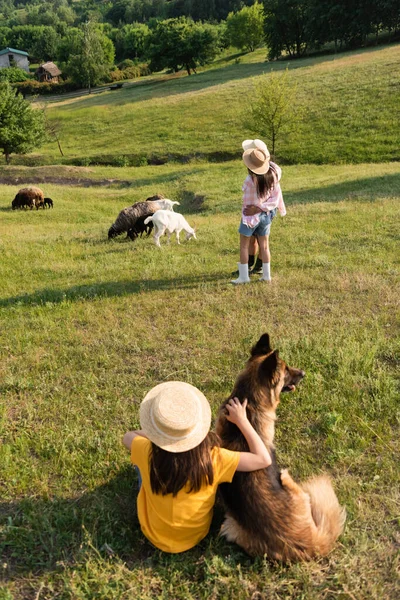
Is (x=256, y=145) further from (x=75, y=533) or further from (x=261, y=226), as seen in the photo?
(x=75, y=533)

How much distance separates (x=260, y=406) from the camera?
3.44 m

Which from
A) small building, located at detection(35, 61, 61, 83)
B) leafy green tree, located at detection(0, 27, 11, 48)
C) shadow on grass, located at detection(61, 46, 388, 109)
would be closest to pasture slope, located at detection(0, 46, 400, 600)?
shadow on grass, located at detection(61, 46, 388, 109)

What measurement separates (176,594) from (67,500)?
1295 millimetres

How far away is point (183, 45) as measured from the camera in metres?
75.7

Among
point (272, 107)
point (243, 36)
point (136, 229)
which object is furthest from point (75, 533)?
point (243, 36)

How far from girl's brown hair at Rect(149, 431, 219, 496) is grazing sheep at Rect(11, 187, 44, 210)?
20.8 meters

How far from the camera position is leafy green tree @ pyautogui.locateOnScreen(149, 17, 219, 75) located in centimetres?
7562

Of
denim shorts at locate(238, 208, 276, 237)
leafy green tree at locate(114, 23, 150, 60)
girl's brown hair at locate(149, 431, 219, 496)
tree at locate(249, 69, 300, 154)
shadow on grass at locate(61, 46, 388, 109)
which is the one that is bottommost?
girl's brown hair at locate(149, 431, 219, 496)

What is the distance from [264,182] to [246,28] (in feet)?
292

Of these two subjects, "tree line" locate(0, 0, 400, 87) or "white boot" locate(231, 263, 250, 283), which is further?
"tree line" locate(0, 0, 400, 87)

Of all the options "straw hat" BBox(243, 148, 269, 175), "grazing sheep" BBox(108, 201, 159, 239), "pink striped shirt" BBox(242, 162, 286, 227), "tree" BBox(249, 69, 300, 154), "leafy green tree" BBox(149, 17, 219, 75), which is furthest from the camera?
"leafy green tree" BBox(149, 17, 219, 75)

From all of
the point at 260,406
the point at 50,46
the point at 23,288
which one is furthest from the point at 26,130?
the point at 50,46

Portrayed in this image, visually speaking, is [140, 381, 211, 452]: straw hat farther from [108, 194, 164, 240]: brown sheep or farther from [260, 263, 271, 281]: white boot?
[108, 194, 164, 240]: brown sheep

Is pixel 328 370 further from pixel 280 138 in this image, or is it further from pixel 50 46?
pixel 50 46
